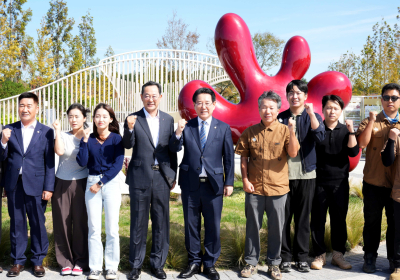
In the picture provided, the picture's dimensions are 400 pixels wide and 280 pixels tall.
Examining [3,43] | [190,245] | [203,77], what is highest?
[3,43]

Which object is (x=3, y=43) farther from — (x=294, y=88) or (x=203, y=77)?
(x=294, y=88)

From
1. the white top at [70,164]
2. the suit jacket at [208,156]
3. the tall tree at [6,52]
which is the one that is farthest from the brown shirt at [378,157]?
the tall tree at [6,52]

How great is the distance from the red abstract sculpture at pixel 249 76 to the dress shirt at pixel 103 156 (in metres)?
1.97

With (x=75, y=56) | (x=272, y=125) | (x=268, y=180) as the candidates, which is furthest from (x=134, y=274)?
(x=75, y=56)

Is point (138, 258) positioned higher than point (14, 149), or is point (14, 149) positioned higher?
point (14, 149)

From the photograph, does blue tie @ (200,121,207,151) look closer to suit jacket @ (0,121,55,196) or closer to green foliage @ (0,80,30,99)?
suit jacket @ (0,121,55,196)

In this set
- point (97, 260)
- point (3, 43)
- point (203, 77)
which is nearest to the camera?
point (97, 260)

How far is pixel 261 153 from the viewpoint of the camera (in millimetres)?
3639

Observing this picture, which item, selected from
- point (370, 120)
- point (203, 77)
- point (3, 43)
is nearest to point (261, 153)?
point (370, 120)

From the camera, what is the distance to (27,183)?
141 inches

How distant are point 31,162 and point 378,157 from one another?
379cm

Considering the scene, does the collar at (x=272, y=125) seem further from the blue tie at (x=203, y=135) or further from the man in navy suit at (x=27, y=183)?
the man in navy suit at (x=27, y=183)

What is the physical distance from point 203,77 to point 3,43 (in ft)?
44.5

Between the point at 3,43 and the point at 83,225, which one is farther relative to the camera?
the point at 3,43
